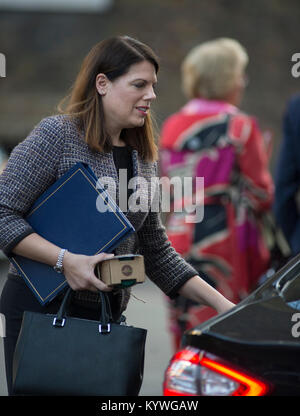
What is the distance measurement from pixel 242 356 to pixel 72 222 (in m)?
0.77

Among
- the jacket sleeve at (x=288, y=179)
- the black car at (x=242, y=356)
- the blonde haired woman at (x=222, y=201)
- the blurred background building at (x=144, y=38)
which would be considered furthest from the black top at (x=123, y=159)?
Result: the blurred background building at (x=144, y=38)

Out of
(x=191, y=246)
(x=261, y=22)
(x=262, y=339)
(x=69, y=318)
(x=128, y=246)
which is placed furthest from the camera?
(x=261, y=22)

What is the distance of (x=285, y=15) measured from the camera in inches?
472

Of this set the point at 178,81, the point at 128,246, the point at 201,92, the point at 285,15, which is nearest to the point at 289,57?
the point at 285,15

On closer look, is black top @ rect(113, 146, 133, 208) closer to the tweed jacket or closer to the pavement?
the tweed jacket

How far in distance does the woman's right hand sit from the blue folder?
0.06 meters

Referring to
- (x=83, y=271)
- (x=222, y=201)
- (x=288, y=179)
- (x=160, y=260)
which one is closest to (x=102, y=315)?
(x=83, y=271)

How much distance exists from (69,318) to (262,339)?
65cm

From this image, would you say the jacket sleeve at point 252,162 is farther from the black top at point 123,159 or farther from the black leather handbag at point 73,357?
the black leather handbag at point 73,357

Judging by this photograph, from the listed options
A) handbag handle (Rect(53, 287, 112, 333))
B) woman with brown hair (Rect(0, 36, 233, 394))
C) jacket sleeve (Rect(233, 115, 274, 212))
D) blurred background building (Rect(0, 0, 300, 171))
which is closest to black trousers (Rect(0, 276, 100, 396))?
woman with brown hair (Rect(0, 36, 233, 394))

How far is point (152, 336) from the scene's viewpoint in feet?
22.9

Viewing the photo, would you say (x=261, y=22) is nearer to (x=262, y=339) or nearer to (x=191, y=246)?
(x=191, y=246)

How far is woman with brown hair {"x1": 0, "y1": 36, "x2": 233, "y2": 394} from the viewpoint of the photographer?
2.65 metres

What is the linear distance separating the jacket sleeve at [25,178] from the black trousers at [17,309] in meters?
0.19
